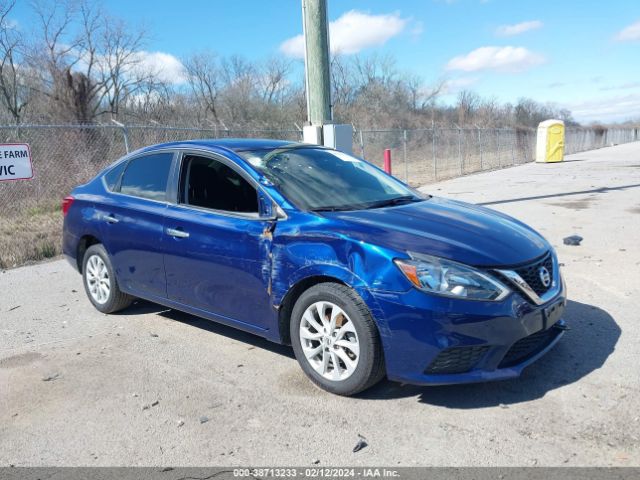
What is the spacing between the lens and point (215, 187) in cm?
438

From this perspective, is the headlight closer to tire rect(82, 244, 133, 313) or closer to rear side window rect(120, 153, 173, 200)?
rear side window rect(120, 153, 173, 200)

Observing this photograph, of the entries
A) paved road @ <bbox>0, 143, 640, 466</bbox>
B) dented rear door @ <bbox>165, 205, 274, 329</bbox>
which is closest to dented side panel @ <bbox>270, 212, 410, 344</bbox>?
dented rear door @ <bbox>165, 205, 274, 329</bbox>

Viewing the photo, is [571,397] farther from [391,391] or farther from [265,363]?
[265,363]

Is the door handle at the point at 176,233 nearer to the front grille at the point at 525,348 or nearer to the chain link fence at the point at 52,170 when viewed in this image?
the front grille at the point at 525,348

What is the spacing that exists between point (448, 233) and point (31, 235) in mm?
8253

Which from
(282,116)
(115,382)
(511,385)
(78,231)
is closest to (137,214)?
(78,231)

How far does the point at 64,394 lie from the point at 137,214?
64.3 inches

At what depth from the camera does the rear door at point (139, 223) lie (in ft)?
15.3

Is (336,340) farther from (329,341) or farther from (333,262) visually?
(333,262)

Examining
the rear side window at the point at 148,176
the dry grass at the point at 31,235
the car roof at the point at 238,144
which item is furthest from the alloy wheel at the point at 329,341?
the dry grass at the point at 31,235

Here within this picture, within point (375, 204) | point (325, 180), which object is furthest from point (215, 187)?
point (375, 204)

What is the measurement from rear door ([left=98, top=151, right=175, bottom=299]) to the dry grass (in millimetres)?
3860

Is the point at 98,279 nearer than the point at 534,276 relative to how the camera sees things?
No

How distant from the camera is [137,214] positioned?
482 cm
